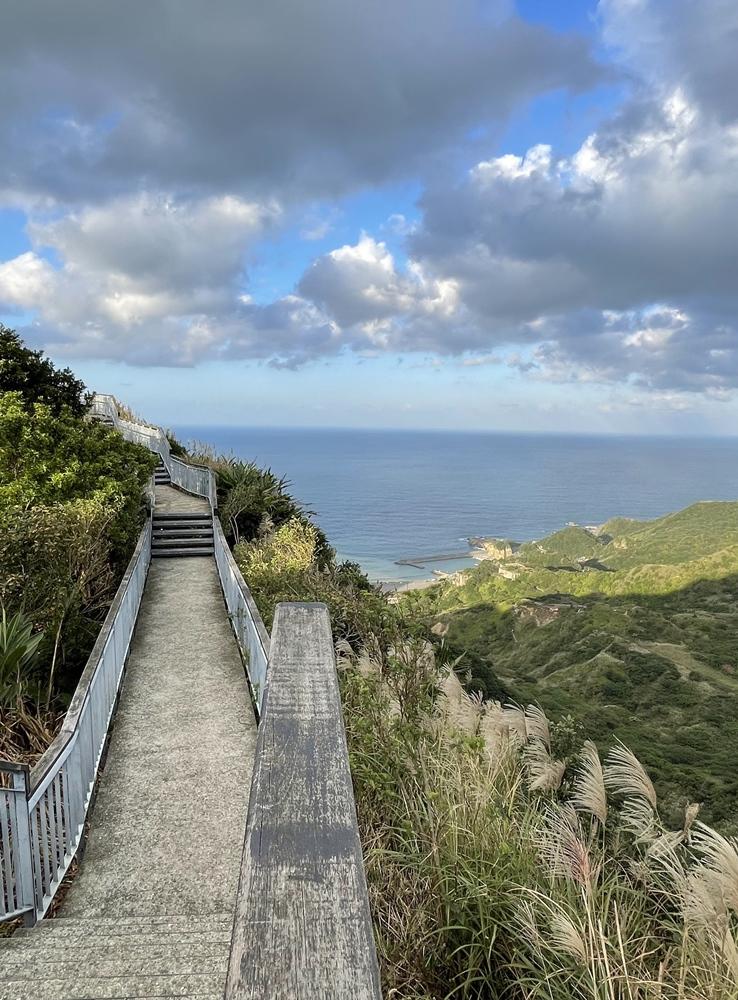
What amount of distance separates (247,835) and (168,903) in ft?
11.4

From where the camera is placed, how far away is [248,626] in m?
7.80

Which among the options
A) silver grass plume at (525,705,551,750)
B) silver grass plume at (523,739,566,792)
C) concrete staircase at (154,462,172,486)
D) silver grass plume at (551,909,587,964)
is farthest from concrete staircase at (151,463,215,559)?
silver grass plume at (551,909,587,964)

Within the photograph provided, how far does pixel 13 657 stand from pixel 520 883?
5.24 meters

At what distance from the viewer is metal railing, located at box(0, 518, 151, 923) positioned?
389 cm

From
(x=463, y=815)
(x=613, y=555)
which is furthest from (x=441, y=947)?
(x=613, y=555)

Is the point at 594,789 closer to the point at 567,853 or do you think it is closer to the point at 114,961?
the point at 567,853

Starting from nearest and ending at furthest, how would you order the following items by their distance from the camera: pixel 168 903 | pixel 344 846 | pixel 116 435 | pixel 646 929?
pixel 344 846 → pixel 646 929 → pixel 168 903 → pixel 116 435

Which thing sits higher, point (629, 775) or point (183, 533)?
point (183, 533)

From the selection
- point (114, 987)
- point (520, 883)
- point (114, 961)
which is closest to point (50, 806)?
point (114, 961)

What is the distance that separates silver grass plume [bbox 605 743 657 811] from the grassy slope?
69.2 feet

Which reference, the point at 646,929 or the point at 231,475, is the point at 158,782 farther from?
the point at 231,475

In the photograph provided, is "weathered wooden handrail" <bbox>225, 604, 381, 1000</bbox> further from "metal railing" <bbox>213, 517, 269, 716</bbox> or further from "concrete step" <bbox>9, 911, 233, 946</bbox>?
"metal railing" <bbox>213, 517, 269, 716</bbox>

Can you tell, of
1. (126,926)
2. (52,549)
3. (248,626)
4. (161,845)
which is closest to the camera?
(126,926)

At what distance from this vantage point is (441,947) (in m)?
3.14
